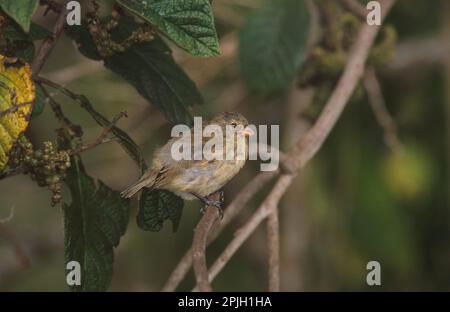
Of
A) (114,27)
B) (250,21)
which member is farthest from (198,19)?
(250,21)

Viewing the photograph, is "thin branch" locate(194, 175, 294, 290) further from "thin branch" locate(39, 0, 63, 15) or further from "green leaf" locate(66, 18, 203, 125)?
"thin branch" locate(39, 0, 63, 15)

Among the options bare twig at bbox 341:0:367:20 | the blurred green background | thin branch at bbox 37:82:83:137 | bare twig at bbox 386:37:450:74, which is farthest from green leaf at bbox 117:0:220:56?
bare twig at bbox 386:37:450:74

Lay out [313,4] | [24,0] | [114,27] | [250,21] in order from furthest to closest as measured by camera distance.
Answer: [313,4] < [250,21] < [114,27] < [24,0]

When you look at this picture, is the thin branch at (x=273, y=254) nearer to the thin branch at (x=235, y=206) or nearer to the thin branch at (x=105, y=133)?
the thin branch at (x=235, y=206)

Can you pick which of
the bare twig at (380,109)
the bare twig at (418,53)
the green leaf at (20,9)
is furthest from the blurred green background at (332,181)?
the green leaf at (20,9)

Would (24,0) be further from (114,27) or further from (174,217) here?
(174,217)

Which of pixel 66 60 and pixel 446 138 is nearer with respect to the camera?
pixel 446 138

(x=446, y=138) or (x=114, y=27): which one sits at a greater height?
(x=446, y=138)
